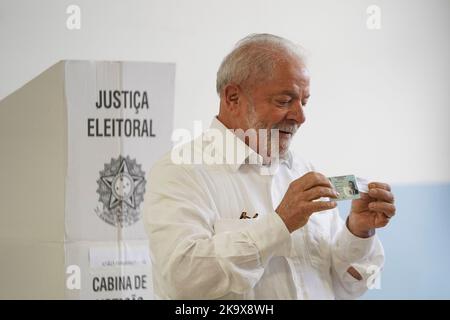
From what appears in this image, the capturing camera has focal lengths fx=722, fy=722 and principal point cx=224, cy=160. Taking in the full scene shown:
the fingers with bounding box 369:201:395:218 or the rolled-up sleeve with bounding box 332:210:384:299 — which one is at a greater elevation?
the fingers with bounding box 369:201:395:218

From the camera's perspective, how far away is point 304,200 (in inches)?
55.6

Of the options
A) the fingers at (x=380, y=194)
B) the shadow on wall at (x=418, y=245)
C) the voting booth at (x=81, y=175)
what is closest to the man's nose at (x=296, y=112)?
the fingers at (x=380, y=194)

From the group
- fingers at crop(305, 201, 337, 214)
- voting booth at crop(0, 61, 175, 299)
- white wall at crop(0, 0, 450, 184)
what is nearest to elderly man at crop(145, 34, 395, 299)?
fingers at crop(305, 201, 337, 214)

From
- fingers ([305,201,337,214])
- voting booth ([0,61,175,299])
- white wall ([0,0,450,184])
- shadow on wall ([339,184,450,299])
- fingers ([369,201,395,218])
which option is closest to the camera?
fingers ([305,201,337,214])

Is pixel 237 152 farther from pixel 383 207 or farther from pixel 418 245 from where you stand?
pixel 418 245

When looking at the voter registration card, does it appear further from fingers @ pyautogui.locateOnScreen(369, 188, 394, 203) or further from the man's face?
the man's face

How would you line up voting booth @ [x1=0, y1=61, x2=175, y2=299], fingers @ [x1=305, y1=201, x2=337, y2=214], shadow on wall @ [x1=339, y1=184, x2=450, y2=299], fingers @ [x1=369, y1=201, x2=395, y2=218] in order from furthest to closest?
shadow on wall @ [x1=339, y1=184, x2=450, y2=299] → voting booth @ [x1=0, y1=61, x2=175, y2=299] → fingers @ [x1=369, y1=201, x2=395, y2=218] → fingers @ [x1=305, y1=201, x2=337, y2=214]

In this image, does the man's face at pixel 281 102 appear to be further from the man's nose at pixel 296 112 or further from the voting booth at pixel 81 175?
the voting booth at pixel 81 175

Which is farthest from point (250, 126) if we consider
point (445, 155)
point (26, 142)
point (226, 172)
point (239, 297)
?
point (445, 155)

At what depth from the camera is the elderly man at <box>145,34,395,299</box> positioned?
4.68 feet

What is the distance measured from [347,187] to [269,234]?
0.64 ft

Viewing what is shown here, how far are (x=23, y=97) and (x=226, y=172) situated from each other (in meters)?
0.75

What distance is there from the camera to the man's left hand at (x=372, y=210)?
5.00ft

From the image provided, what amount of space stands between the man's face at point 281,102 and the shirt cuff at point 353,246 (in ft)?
0.76
